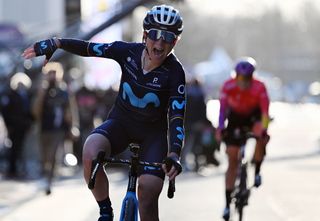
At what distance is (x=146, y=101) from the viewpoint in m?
7.81

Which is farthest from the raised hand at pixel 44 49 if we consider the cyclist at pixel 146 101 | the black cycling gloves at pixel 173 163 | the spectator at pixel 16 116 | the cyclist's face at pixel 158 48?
the spectator at pixel 16 116

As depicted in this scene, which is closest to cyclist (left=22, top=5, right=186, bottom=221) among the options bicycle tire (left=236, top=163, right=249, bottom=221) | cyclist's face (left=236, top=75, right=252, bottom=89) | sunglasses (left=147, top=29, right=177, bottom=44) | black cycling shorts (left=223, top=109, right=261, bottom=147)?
sunglasses (left=147, top=29, right=177, bottom=44)

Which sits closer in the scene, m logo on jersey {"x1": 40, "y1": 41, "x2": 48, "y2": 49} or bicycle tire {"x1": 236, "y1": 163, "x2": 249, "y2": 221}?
m logo on jersey {"x1": 40, "y1": 41, "x2": 48, "y2": 49}

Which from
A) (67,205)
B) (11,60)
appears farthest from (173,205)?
(11,60)

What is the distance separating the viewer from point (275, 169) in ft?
69.2

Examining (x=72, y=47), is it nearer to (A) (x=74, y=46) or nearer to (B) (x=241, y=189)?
(A) (x=74, y=46)

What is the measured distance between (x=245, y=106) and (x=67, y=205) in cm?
315

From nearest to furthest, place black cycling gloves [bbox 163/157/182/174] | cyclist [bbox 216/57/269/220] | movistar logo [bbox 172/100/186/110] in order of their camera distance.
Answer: black cycling gloves [bbox 163/157/182/174] → movistar logo [bbox 172/100/186/110] → cyclist [bbox 216/57/269/220]

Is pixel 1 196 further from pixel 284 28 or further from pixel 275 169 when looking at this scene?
pixel 284 28

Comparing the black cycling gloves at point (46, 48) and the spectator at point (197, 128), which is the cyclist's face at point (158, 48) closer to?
the black cycling gloves at point (46, 48)

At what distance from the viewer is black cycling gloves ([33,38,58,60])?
7828 mm

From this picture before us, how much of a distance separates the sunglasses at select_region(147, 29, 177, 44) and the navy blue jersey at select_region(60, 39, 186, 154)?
0.25 metres

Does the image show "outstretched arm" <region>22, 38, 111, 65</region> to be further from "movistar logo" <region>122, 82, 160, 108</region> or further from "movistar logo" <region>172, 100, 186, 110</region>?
"movistar logo" <region>172, 100, 186, 110</region>

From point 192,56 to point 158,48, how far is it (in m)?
124
